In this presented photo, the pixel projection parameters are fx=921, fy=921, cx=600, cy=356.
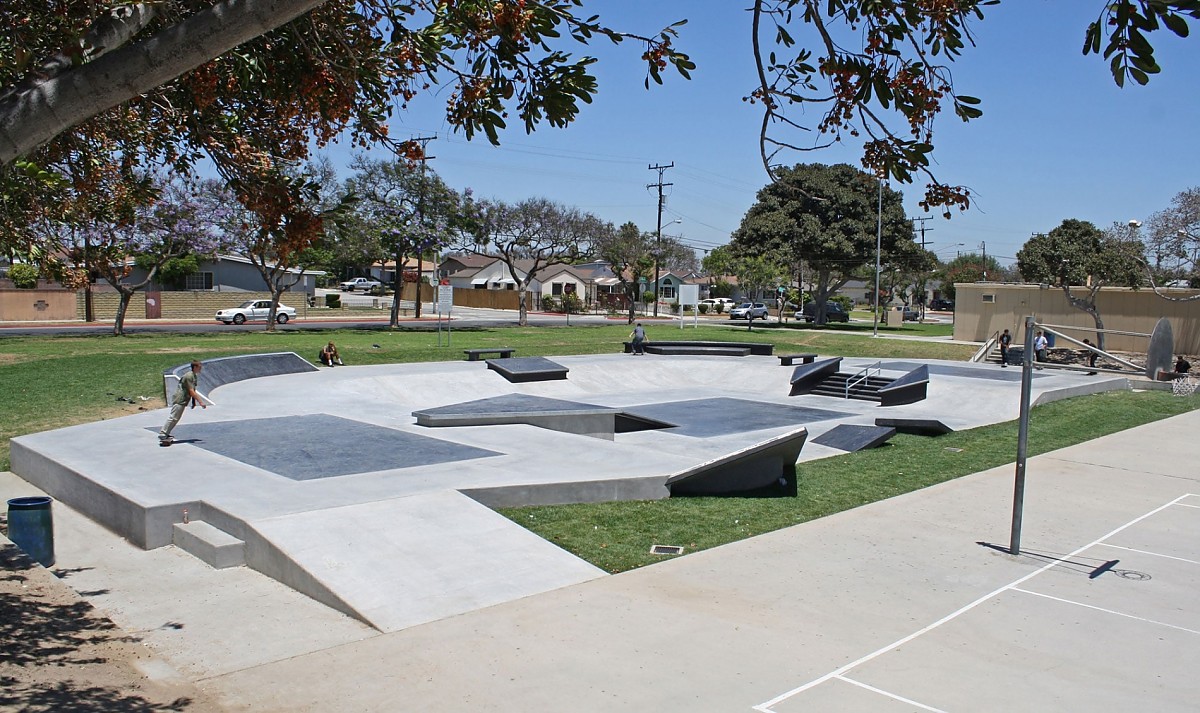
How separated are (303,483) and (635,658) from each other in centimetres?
630

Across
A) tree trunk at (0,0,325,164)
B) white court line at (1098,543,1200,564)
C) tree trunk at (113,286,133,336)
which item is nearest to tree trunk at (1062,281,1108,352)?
white court line at (1098,543,1200,564)

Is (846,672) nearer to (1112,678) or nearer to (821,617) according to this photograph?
(821,617)

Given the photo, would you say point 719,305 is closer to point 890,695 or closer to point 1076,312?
point 1076,312

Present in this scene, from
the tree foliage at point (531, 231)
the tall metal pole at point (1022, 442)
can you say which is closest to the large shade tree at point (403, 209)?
the tree foliage at point (531, 231)

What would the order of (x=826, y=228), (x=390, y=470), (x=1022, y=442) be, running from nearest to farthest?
(x=1022, y=442), (x=390, y=470), (x=826, y=228)

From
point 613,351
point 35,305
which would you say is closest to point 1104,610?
point 613,351

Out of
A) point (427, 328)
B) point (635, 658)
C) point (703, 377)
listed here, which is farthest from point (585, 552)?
point (427, 328)

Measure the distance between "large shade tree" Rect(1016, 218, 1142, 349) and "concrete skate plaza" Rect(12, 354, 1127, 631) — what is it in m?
16.4

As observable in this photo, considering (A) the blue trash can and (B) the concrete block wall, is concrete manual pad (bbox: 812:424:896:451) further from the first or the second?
(B) the concrete block wall

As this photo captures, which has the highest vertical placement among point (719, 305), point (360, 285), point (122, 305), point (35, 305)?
point (360, 285)

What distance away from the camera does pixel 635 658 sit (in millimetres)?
7062

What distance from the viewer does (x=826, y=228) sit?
60719 mm

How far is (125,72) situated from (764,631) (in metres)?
6.15

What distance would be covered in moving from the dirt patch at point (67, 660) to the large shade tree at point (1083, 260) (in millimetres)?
38951
